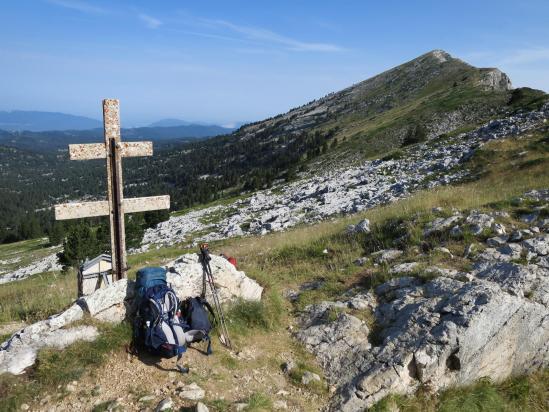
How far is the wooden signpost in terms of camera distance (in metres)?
7.91

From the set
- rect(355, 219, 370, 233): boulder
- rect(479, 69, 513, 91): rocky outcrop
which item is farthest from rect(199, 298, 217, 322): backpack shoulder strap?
rect(479, 69, 513, 91): rocky outcrop

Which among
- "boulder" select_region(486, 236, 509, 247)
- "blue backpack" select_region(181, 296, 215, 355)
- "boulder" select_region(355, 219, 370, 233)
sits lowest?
"blue backpack" select_region(181, 296, 215, 355)

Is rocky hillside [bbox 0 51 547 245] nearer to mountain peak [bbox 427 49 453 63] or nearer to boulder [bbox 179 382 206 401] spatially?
mountain peak [bbox 427 49 453 63]

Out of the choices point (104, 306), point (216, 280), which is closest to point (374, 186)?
point (216, 280)

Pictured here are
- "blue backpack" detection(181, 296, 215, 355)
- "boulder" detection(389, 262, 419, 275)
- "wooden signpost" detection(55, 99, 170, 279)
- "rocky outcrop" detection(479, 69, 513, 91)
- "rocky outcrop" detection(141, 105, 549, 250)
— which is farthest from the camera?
"rocky outcrop" detection(479, 69, 513, 91)

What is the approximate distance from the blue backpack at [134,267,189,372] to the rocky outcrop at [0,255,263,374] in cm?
49

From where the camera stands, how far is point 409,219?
13.0 metres

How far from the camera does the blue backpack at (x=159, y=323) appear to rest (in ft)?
21.2

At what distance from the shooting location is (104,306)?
23.7 ft

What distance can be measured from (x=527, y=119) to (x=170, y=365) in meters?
38.6

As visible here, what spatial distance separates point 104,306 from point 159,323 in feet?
4.41

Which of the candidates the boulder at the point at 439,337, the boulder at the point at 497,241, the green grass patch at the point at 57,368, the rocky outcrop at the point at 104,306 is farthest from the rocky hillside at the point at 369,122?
the green grass patch at the point at 57,368

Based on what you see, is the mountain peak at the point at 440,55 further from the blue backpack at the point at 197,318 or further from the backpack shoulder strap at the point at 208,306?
the blue backpack at the point at 197,318

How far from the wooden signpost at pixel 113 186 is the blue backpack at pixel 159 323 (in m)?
1.60
